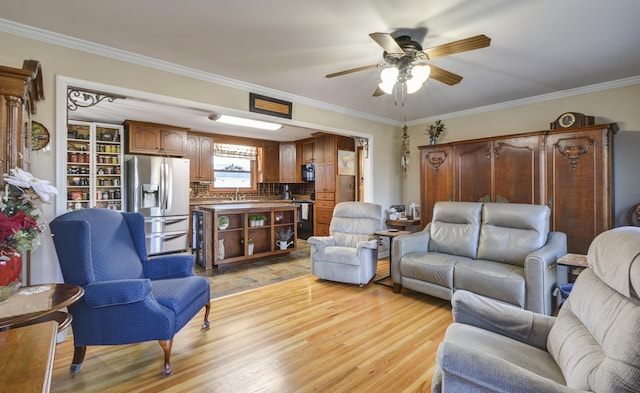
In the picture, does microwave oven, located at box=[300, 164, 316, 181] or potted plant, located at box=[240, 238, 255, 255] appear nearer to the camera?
potted plant, located at box=[240, 238, 255, 255]

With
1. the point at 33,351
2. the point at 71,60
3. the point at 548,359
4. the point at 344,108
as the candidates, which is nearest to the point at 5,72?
the point at 71,60

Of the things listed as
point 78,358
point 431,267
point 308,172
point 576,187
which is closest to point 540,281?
point 431,267

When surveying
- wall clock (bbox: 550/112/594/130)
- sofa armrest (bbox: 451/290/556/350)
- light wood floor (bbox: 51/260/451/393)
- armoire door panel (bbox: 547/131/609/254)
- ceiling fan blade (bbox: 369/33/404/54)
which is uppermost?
ceiling fan blade (bbox: 369/33/404/54)

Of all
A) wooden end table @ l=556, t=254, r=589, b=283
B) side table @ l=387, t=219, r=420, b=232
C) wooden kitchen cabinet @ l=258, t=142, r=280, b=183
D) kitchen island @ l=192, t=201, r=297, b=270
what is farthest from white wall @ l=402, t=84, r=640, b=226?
wooden kitchen cabinet @ l=258, t=142, r=280, b=183

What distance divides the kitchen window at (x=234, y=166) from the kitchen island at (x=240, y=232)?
209cm

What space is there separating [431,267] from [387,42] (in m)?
2.22

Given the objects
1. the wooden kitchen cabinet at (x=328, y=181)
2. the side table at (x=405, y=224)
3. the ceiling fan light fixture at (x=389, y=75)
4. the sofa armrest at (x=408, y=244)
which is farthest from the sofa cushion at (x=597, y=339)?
the wooden kitchen cabinet at (x=328, y=181)

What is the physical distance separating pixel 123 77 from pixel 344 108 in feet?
9.52

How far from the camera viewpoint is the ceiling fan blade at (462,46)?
1.97 metres

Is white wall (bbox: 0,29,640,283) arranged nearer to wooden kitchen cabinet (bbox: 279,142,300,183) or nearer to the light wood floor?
the light wood floor

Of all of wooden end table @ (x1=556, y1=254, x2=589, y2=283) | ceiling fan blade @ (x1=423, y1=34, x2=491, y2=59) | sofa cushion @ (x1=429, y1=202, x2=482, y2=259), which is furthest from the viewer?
sofa cushion @ (x1=429, y1=202, x2=482, y2=259)

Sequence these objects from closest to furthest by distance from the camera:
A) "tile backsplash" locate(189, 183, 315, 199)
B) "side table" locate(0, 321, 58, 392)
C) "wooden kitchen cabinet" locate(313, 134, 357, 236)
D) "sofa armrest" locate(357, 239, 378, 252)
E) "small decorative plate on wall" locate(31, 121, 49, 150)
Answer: "side table" locate(0, 321, 58, 392), "small decorative plate on wall" locate(31, 121, 49, 150), "sofa armrest" locate(357, 239, 378, 252), "wooden kitchen cabinet" locate(313, 134, 357, 236), "tile backsplash" locate(189, 183, 315, 199)

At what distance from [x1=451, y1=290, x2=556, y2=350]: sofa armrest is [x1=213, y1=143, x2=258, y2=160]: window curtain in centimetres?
620

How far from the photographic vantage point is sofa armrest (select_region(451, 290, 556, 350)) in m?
1.58
